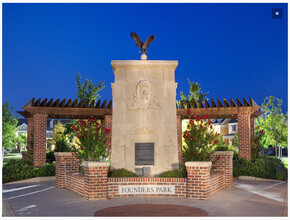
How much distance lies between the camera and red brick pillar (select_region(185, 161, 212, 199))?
10.2 metres

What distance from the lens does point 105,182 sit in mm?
10500

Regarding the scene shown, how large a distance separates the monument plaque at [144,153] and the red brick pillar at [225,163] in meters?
2.62

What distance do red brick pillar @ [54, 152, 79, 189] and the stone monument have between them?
2.10m

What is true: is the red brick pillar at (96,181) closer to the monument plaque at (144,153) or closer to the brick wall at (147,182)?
the brick wall at (147,182)

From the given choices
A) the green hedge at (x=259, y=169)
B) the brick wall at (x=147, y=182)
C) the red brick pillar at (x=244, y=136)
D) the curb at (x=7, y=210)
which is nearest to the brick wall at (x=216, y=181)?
the brick wall at (x=147, y=182)

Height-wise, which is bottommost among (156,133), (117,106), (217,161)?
(217,161)

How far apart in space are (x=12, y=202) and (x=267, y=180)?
37.1 feet

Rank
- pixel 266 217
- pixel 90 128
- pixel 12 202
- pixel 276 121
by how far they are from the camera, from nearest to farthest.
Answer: pixel 266 217 < pixel 12 202 < pixel 90 128 < pixel 276 121

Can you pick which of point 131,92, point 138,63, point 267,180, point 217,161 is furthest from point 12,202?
point 267,180

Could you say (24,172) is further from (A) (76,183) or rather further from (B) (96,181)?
(B) (96,181)

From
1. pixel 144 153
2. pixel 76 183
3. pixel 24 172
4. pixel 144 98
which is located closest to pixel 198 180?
pixel 144 153

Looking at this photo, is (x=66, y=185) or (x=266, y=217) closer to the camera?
(x=266, y=217)

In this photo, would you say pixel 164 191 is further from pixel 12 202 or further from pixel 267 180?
pixel 267 180

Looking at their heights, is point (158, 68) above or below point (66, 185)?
above
